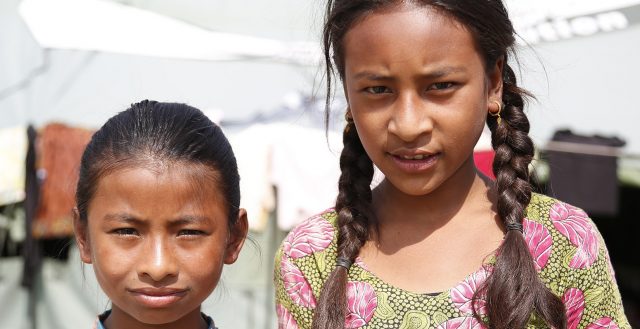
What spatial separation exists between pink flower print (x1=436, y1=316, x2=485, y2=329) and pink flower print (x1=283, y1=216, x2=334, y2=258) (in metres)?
0.28

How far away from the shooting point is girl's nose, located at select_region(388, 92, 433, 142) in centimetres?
148

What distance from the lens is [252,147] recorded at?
13.1 feet

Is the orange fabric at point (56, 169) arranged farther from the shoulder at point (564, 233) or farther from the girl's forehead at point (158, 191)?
the shoulder at point (564, 233)

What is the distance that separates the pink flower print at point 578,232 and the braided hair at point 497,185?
62 mm

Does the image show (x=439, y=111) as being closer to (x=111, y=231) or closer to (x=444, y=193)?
(x=444, y=193)

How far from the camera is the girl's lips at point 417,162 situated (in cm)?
153

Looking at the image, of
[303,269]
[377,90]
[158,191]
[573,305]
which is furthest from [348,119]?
[573,305]

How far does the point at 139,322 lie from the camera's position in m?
1.59

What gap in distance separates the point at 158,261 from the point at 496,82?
67cm

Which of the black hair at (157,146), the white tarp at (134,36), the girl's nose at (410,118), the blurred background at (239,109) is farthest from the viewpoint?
the white tarp at (134,36)

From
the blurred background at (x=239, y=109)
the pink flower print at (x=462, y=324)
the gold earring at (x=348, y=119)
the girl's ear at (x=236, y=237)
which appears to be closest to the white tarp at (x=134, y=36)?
the blurred background at (x=239, y=109)

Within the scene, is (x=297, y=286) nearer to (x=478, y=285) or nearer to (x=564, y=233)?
(x=478, y=285)

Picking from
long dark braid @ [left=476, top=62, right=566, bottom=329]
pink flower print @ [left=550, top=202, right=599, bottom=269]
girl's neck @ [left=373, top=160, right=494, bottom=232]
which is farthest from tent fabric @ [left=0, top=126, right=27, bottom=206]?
pink flower print @ [left=550, top=202, right=599, bottom=269]

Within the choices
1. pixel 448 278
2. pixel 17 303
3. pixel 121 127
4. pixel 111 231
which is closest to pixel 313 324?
pixel 448 278
